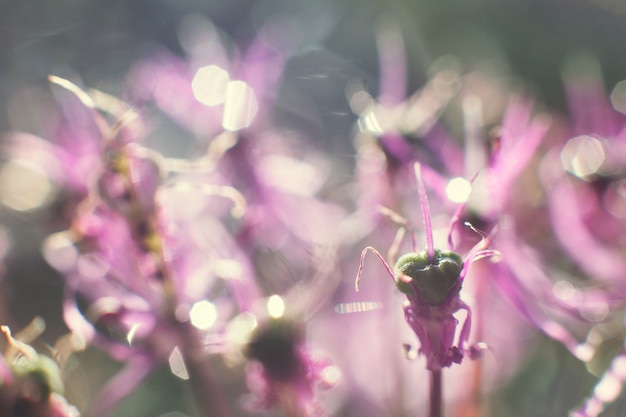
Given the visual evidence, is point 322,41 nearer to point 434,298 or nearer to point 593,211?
point 593,211

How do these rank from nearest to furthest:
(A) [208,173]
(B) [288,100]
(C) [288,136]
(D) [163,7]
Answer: (A) [208,173] < (C) [288,136] < (B) [288,100] < (D) [163,7]

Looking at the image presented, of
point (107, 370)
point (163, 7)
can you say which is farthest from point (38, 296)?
point (163, 7)

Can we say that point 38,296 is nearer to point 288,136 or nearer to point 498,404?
point 288,136

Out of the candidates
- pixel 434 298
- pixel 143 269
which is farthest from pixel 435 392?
pixel 143 269

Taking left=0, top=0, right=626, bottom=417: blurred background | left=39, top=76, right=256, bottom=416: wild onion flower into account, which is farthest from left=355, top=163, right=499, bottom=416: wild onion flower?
left=0, top=0, right=626, bottom=417: blurred background

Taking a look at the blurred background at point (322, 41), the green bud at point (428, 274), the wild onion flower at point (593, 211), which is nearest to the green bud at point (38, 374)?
the green bud at point (428, 274)

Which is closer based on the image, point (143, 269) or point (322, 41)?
point (143, 269)
